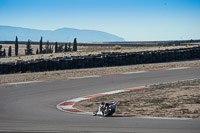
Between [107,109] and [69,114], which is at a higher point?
[107,109]

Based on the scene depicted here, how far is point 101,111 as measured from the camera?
1089 centimetres

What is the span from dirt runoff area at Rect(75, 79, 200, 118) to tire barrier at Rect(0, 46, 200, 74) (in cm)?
1121

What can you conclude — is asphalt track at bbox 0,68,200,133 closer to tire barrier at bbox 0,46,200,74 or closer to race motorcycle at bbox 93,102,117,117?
race motorcycle at bbox 93,102,117,117

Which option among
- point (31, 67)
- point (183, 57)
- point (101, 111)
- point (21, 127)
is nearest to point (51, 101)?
point (101, 111)

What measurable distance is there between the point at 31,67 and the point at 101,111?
16737 millimetres

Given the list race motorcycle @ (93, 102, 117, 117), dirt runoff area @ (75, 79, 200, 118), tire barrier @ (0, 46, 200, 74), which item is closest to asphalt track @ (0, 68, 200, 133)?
race motorcycle @ (93, 102, 117, 117)

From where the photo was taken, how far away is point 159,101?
45.3 feet

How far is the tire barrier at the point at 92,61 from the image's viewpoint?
1056 inches

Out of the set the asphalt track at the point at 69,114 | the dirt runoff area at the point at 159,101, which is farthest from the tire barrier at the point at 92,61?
the dirt runoff area at the point at 159,101

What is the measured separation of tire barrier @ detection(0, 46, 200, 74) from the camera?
2683cm

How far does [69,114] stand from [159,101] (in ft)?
11.4

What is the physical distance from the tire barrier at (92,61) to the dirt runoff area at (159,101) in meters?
11.2

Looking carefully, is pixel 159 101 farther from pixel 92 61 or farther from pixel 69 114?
pixel 92 61

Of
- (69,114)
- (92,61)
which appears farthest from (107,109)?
(92,61)
